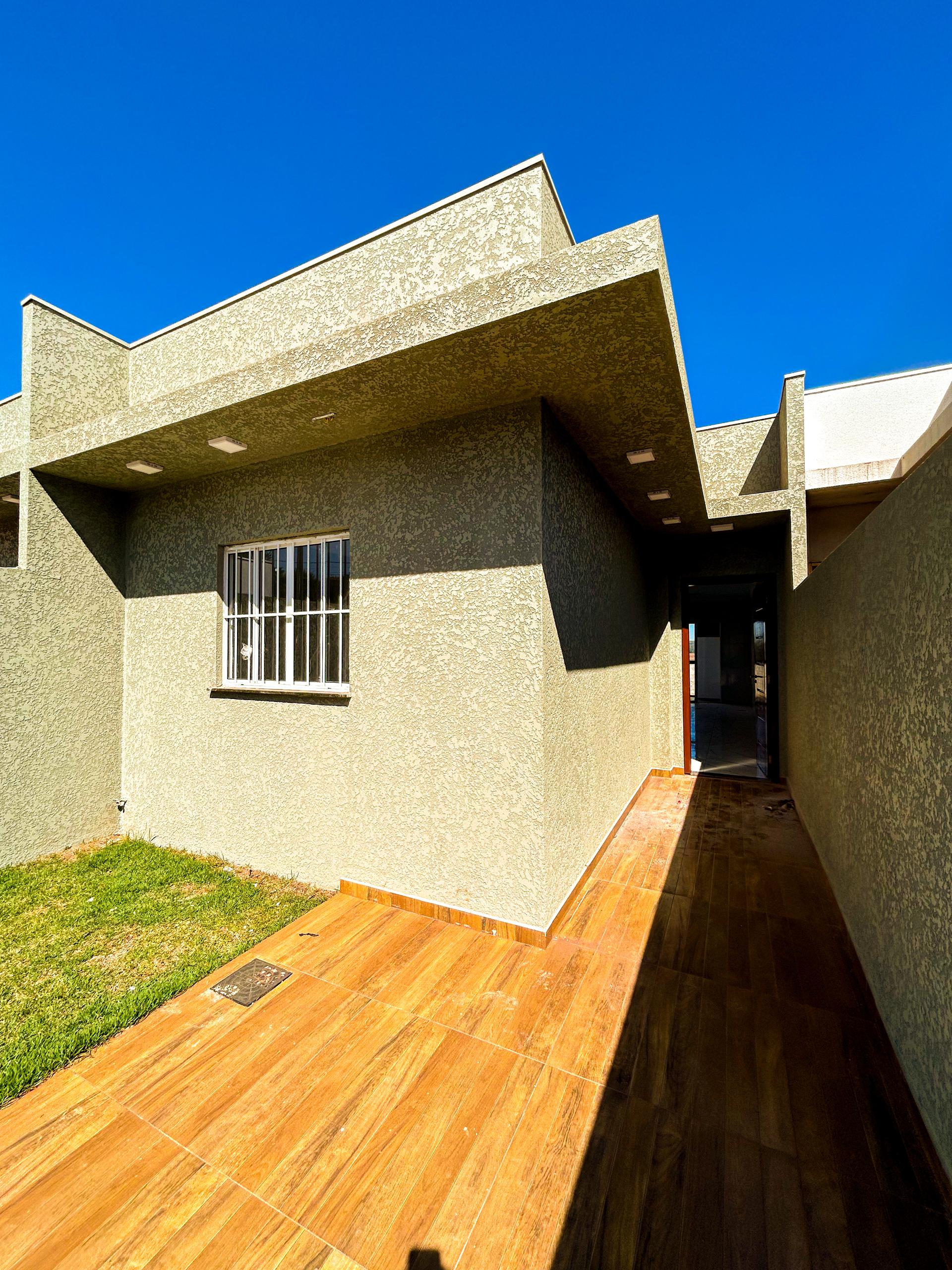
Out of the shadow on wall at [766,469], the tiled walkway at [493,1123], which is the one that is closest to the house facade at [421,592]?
the tiled walkway at [493,1123]

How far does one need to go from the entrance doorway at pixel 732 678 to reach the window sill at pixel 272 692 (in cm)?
580

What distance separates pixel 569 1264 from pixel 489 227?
4794mm

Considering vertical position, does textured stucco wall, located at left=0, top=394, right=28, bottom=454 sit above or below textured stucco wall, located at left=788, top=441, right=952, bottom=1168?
above

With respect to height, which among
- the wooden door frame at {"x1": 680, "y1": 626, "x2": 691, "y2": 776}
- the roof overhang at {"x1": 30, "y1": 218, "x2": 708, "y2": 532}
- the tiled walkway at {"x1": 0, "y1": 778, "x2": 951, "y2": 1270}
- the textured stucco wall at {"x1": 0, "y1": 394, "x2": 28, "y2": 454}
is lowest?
the tiled walkway at {"x1": 0, "y1": 778, "x2": 951, "y2": 1270}

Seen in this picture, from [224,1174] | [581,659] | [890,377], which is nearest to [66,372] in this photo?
[581,659]

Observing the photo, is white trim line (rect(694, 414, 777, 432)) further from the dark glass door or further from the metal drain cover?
the metal drain cover

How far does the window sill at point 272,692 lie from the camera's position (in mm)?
A: 3912

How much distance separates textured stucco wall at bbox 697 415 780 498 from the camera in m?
7.35

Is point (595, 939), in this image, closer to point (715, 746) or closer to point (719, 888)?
point (719, 888)

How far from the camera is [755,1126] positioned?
6.58ft

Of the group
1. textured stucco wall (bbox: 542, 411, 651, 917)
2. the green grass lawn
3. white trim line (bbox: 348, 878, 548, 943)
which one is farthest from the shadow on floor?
the green grass lawn

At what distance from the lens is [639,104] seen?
9.44 metres

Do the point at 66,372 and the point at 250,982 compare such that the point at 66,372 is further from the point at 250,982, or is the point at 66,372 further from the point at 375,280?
the point at 250,982

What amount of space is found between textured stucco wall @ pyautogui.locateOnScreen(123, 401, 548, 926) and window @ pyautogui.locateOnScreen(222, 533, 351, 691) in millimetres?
169
